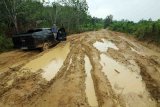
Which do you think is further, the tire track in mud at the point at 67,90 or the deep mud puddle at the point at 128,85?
the deep mud puddle at the point at 128,85

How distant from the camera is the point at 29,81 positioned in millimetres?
9836

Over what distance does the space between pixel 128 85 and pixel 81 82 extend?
165 centimetres

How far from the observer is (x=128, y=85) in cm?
985

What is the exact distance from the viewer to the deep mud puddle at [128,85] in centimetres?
828

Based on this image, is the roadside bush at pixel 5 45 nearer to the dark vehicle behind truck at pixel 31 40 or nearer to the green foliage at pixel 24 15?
the green foliage at pixel 24 15

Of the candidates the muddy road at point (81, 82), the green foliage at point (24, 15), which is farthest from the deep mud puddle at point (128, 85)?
the green foliage at point (24, 15)

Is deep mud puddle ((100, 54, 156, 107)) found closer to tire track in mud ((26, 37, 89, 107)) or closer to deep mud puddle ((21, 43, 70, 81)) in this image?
tire track in mud ((26, 37, 89, 107))

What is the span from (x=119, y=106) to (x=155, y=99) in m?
1.59

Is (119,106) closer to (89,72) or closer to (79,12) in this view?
(89,72)

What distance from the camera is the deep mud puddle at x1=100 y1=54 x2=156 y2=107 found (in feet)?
27.2

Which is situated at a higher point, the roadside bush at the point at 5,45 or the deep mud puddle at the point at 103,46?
the roadside bush at the point at 5,45

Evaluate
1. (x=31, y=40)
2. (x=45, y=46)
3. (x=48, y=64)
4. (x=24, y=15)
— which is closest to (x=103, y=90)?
(x=48, y=64)

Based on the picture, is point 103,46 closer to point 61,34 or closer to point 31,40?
point 61,34

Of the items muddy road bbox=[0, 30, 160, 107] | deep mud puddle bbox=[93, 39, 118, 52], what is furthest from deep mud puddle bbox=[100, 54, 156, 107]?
deep mud puddle bbox=[93, 39, 118, 52]
